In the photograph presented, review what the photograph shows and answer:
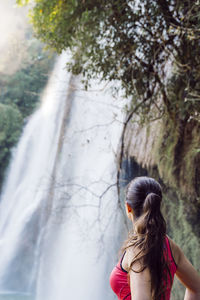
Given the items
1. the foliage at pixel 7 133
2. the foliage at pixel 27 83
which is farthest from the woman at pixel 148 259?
the foliage at pixel 27 83

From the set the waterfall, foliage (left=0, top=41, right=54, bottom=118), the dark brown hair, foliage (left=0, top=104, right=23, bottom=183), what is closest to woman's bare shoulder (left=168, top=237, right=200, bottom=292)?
the dark brown hair

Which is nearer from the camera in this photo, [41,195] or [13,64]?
[41,195]

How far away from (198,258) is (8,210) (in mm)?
8938

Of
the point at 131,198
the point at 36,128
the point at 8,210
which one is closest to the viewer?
the point at 131,198

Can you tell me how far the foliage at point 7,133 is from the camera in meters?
14.2

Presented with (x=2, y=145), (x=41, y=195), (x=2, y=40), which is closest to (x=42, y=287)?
(x=41, y=195)

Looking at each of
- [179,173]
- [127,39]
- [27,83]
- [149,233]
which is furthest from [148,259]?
[27,83]

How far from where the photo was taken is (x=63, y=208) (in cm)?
899

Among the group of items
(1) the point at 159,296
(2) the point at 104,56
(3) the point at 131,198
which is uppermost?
(2) the point at 104,56

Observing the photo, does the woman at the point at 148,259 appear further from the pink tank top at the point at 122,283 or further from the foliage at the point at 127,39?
the foliage at the point at 127,39

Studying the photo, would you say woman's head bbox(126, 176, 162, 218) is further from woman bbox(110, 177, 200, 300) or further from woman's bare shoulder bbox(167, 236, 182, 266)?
woman's bare shoulder bbox(167, 236, 182, 266)

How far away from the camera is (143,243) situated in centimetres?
141

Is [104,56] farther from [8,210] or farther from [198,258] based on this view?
[8,210]

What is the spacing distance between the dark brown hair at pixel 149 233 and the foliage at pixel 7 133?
518 inches
